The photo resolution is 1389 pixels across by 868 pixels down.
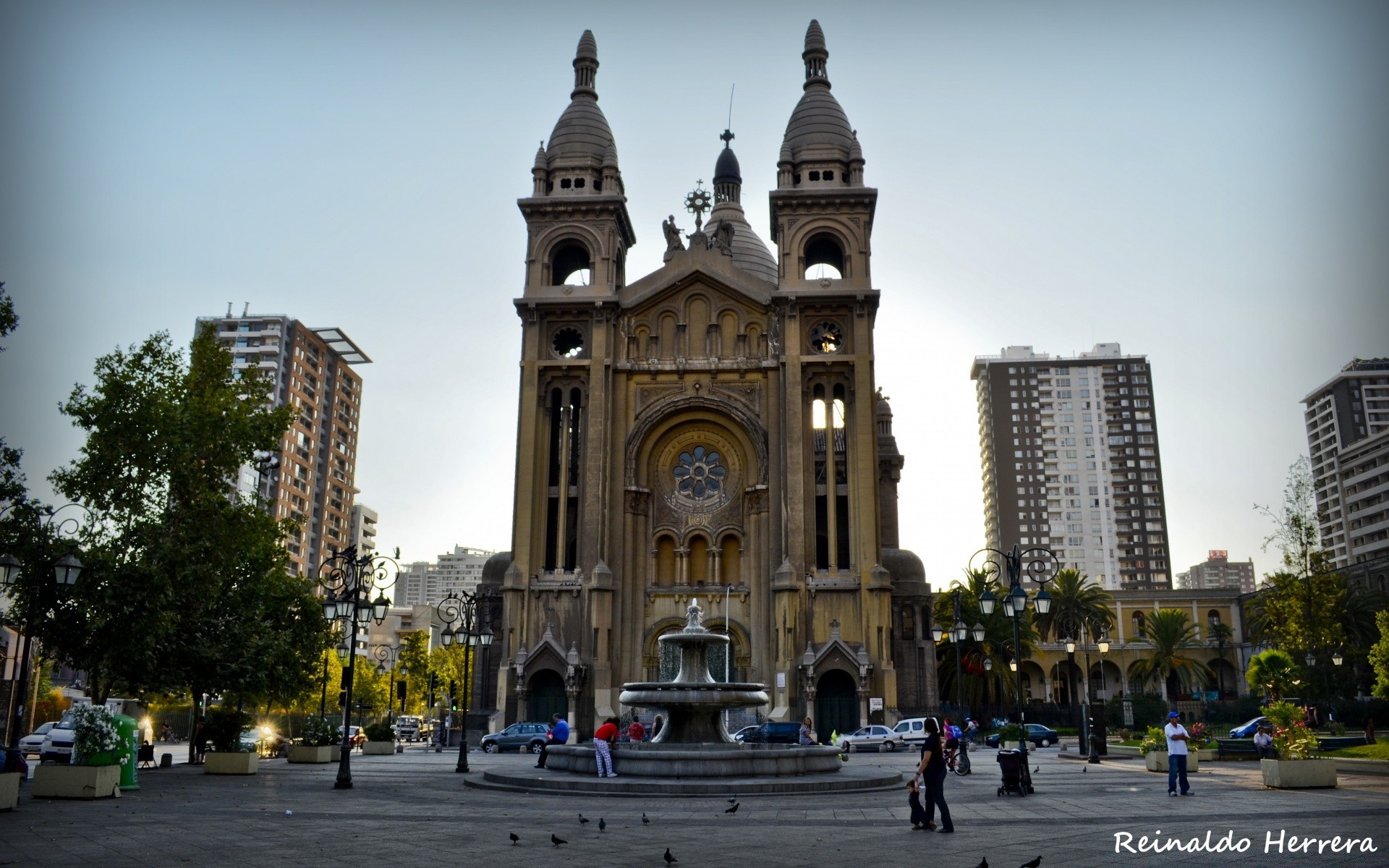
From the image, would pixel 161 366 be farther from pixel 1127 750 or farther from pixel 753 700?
pixel 1127 750

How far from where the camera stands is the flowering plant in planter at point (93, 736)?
1958cm

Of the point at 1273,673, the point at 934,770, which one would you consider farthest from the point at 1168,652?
the point at 934,770

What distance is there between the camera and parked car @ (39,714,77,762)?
2811 centimetres

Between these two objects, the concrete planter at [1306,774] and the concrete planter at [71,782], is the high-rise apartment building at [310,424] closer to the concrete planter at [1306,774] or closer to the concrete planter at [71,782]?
the concrete planter at [71,782]

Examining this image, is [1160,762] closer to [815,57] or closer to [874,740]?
[874,740]

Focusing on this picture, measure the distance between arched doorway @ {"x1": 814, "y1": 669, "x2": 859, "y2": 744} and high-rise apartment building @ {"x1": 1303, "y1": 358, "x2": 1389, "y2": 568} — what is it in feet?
233

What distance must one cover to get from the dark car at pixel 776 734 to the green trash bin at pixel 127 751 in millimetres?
21588

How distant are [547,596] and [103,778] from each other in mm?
28989

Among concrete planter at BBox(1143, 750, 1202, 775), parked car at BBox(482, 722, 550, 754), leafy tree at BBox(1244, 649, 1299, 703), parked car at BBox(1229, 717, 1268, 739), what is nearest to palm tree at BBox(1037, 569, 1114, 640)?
leafy tree at BBox(1244, 649, 1299, 703)

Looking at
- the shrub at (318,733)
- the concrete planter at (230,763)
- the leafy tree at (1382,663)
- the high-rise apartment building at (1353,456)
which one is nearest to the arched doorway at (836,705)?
the leafy tree at (1382,663)

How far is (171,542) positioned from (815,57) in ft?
139

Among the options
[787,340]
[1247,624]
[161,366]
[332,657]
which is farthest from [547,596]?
[1247,624]

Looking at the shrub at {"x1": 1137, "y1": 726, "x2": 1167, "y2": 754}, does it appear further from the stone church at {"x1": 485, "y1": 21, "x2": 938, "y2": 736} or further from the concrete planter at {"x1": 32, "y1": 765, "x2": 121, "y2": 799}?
the concrete planter at {"x1": 32, "y1": 765, "x2": 121, "y2": 799}

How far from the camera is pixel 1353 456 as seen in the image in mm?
106750
